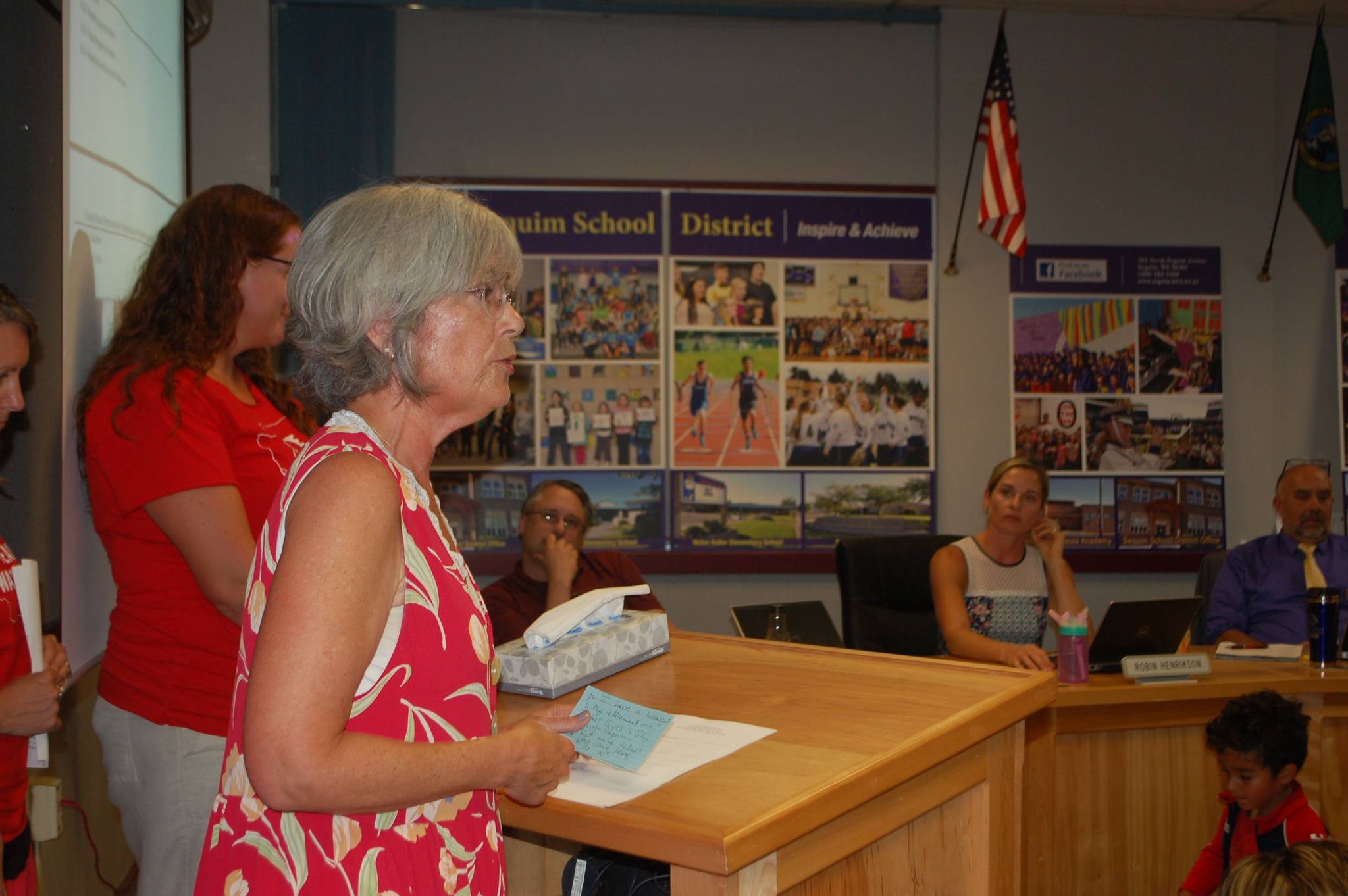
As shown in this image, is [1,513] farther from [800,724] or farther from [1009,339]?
[1009,339]

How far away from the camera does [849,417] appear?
506 centimetres

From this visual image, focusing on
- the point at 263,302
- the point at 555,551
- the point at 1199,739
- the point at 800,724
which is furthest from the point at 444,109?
the point at 800,724

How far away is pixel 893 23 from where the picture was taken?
5.08m

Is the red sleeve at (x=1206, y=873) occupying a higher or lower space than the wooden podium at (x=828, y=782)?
lower

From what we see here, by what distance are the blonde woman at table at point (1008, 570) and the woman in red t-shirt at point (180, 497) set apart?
2.30m

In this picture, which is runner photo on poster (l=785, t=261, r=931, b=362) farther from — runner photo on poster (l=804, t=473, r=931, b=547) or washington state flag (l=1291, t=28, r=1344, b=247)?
washington state flag (l=1291, t=28, r=1344, b=247)

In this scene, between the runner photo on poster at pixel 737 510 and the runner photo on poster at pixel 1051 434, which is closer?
the runner photo on poster at pixel 737 510

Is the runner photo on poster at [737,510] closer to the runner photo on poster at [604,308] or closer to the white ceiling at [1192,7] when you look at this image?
the runner photo on poster at [604,308]

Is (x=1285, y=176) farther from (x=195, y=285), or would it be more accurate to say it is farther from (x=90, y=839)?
(x=90, y=839)

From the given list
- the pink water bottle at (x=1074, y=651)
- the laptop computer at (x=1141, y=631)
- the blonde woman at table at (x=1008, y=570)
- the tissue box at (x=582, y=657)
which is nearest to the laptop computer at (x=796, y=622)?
the blonde woman at table at (x=1008, y=570)

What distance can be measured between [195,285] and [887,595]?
8.04 feet

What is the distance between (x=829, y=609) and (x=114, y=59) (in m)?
3.68

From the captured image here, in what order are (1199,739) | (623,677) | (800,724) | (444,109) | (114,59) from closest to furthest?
1. (800,724)
2. (623,677)
3. (114,59)
4. (1199,739)
5. (444,109)

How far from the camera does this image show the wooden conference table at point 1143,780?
118 inches
